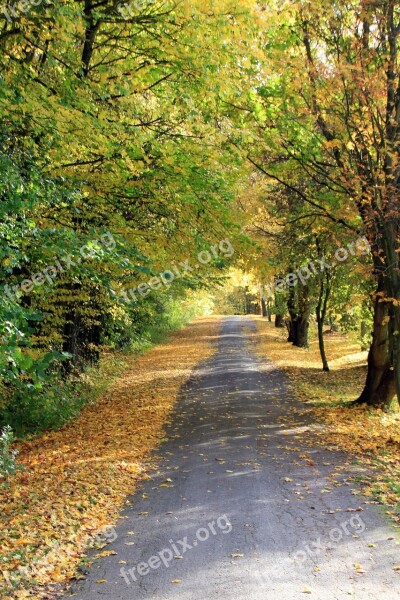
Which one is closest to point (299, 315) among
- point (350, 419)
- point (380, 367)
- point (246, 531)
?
point (380, 367)

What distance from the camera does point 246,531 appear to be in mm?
5762

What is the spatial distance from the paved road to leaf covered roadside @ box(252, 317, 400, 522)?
0.41 metres

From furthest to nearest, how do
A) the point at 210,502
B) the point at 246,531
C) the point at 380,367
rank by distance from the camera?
the point at 380,367 → the point at 210,502 → the point at 246,531

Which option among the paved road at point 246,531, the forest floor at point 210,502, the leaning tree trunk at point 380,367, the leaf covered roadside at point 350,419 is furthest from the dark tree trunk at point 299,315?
the paved road at point 246,531

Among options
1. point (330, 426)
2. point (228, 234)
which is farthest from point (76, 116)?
point (330, 426)

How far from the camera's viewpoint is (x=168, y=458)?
8.81m

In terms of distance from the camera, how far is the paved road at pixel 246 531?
4.66 m

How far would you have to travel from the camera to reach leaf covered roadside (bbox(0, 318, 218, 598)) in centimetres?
507

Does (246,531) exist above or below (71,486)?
below

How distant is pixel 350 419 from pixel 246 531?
628 cm

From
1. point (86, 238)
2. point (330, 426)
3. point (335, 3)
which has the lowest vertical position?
point (330, 426)

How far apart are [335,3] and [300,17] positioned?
1098 millimetres

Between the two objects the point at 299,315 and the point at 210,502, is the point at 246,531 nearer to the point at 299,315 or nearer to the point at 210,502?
the point at 210,502

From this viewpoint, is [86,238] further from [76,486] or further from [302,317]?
[302,317]
